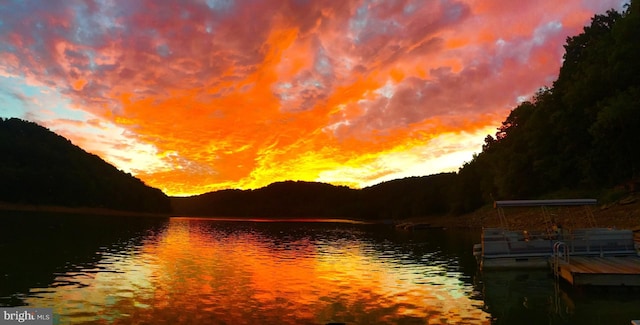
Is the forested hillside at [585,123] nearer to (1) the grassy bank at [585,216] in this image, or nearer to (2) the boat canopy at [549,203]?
(1) the grassy bank at [585,216]

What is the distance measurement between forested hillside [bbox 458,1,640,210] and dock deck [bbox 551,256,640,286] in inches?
1471

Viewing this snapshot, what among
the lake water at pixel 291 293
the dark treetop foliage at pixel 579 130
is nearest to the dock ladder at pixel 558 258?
the lake water at pixel 291 293

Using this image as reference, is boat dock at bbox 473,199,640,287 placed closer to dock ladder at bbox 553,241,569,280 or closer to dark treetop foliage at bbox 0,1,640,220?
dock ladder at bbox 553,241,569,280

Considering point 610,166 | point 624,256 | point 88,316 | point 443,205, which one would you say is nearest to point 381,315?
point 88,316

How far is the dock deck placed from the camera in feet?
81.7

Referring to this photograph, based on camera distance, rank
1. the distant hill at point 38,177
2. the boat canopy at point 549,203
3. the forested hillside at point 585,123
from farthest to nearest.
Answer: the distant hill at point 38,177
the forested hillside at point 585,123
the boat canopy at point 549,203

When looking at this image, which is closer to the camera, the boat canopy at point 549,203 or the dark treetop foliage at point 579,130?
the boat canopy at point 549,203

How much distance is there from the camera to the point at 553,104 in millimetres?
83938

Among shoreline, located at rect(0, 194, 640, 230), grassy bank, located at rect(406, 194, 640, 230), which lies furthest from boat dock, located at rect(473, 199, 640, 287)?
shoreline, located at rect(0, 194, 640, 230)

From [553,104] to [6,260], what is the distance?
92.3 metres

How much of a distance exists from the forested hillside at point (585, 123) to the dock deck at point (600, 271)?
1471 inches

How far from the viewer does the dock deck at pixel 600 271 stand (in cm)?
2491

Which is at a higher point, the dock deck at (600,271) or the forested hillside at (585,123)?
the forested hillside at (585,123)

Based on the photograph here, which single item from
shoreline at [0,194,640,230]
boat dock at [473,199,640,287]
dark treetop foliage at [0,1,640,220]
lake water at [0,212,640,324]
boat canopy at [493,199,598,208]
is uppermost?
dark treetop foliage at [0,1,640,220]
